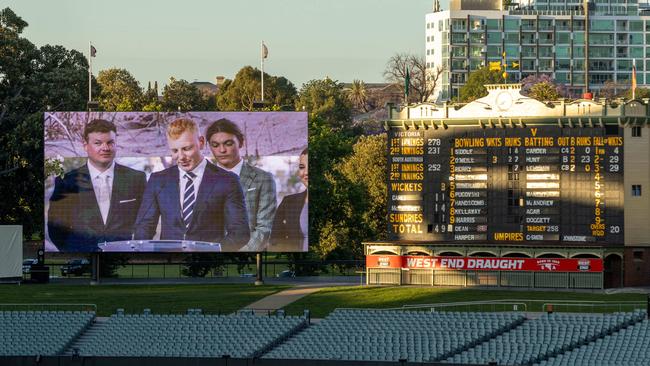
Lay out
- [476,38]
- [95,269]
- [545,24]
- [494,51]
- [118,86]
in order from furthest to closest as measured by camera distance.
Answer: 1. [476,38]
2. [545,24]
3. [494,51]
4. [118,86]
5. [95,269]

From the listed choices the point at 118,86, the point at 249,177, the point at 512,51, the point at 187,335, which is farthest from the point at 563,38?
the point at 187,335

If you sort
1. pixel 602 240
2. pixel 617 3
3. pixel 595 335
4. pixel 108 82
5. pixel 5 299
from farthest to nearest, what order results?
pixel 617 3 < pixel 108 82 < pixel 5 299 < pixel 602 240 < pixel 595 335

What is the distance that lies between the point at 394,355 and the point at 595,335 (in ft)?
23.6

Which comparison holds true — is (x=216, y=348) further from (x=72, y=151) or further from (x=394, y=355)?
(x=72, y=151)

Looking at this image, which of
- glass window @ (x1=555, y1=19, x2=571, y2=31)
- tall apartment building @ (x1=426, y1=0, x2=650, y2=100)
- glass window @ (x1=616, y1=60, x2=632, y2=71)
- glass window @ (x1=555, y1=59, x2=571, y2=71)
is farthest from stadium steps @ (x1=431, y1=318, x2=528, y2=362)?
glass window @ (x1=616, y1=60, x2=632, y2=71)

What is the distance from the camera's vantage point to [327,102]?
154375 mm

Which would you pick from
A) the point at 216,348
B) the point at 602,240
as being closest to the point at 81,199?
the point at 216,348

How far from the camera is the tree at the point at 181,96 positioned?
133 meters

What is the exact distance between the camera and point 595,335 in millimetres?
Answer: 49812

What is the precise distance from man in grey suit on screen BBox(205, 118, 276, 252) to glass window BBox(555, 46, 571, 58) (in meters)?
121

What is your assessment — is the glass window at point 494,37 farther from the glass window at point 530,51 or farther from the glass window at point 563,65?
the glass window at point 563,65

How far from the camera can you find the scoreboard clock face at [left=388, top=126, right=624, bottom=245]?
5819 cm

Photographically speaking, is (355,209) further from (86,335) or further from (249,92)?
(249,92)

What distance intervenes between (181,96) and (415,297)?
8009 cm
